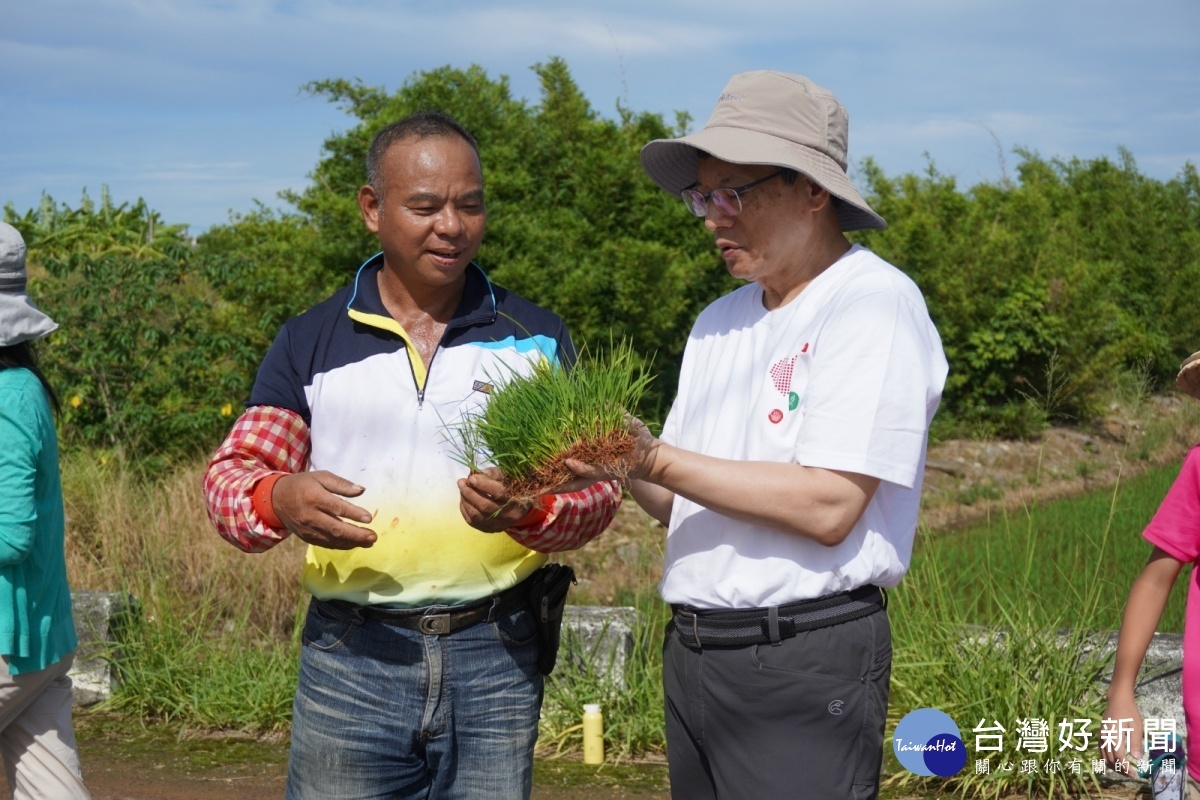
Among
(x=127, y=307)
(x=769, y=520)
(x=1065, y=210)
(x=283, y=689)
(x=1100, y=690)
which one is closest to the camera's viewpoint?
(x=769, y=520)

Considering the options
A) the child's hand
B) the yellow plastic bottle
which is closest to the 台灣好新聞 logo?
the yellow plastic bottle

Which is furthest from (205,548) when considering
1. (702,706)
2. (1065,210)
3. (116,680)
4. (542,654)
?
(1065,210)

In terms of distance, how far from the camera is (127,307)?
29.1 ft

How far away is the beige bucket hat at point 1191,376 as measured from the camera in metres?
3.07

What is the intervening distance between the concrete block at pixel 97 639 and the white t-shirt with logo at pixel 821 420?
4.24 metres

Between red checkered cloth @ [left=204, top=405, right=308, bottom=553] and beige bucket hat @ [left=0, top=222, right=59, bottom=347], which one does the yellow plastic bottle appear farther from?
beige bucket hat @ [left=0, top=222, right=59, bottom=347]

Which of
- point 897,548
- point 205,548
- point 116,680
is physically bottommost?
point 116,680

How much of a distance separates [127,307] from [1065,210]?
14156 mm

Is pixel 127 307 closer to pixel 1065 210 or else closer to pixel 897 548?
pixel 897 548

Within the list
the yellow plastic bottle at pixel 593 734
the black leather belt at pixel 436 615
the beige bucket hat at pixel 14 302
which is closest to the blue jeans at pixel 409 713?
the black leather belt at pixel 436 615

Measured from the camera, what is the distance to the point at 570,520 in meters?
2.89

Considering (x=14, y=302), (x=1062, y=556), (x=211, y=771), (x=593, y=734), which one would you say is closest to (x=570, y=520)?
(x=14, y=302)

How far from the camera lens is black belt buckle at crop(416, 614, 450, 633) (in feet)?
9.62

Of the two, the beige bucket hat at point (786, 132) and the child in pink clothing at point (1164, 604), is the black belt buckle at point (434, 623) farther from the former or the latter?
the child in pink clothing at point (1164, 604)
